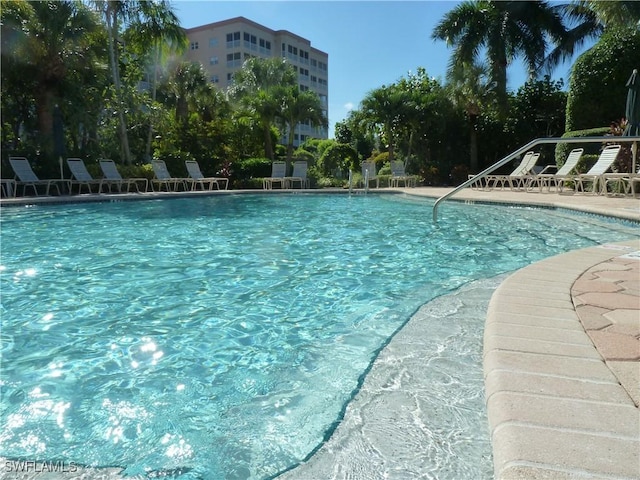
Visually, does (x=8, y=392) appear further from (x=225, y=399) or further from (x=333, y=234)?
(x=333, y=234)

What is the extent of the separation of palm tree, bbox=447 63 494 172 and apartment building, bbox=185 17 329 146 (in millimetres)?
28731

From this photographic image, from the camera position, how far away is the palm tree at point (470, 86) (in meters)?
20.2

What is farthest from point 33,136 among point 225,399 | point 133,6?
point 225,399

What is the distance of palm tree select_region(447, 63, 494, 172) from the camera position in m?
20.2

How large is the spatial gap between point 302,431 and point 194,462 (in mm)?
441

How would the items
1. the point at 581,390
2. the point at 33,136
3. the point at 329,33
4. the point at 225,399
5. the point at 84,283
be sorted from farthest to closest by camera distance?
1. the point at 329,33
2. the point at 33,136
3. the point at 84,283
4. the point at 225,399
5. the point at 581,390

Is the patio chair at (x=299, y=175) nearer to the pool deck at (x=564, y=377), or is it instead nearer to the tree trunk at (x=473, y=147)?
the tree trunk at (x=473, y=147)

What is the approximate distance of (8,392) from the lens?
235 cm

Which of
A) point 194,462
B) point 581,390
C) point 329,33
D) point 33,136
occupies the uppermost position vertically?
point 329,33

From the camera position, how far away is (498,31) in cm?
2002

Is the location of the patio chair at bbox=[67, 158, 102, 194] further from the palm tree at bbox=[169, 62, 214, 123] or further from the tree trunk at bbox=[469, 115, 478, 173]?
the tree trunk at bbox=[469, 115, 478, 173]

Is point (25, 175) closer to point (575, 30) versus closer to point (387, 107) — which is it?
point (387, 107)

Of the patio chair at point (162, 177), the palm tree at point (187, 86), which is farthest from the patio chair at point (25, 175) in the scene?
the palm tree at point (187, 86)

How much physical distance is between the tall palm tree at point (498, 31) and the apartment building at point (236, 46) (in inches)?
1135
